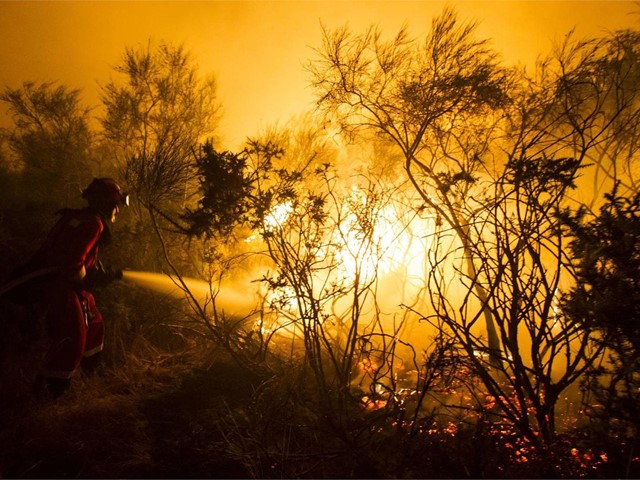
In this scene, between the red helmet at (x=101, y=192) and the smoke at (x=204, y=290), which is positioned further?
the smoke at (x=204, y=290)

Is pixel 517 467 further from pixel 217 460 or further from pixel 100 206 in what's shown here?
pixel 100 206

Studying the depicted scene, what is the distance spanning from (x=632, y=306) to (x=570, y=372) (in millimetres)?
1241

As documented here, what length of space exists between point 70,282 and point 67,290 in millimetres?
105

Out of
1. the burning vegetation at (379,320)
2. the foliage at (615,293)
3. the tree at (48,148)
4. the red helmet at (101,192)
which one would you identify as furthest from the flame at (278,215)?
the tree at (48,148)

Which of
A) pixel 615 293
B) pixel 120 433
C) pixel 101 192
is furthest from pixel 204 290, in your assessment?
pixel 615 293

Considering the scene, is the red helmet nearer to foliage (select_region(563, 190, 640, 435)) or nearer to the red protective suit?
the red protective suit

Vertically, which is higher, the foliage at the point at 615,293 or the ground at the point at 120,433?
the foliage at the point at 615,293

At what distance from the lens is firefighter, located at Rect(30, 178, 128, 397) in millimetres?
3588

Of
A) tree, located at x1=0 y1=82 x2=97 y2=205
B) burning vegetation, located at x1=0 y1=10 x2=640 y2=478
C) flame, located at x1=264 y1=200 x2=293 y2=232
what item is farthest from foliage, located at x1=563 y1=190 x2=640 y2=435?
tree, located at x1=0 y1=82 x2=97 y2=205

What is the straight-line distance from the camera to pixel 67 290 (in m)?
3.71

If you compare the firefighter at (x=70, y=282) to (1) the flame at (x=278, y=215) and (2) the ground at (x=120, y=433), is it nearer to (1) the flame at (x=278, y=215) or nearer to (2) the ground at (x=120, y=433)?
(2) the ground at (x=120, y=433)

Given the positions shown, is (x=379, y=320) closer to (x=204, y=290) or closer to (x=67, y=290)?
(x=67, y=290)

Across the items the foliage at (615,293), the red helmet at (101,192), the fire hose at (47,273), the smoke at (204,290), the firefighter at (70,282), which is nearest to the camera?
the foliage at (615,293)

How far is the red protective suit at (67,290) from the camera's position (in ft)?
11.8
